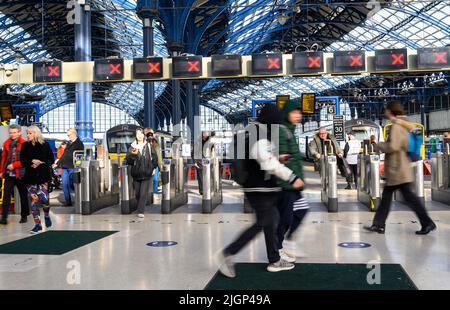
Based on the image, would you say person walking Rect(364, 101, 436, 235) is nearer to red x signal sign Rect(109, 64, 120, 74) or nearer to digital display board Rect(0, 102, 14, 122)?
red x signal sign Rect(109, 64, 120, 74)

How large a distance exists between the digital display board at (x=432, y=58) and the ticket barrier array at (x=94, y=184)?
372 inches

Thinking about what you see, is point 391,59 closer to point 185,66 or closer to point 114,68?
point 185,66

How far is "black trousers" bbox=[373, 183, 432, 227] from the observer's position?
628 cm

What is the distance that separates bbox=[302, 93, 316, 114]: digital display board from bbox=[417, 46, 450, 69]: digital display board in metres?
7.22

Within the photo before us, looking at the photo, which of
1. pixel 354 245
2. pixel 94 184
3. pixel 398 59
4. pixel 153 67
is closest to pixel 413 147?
pixel 354 245

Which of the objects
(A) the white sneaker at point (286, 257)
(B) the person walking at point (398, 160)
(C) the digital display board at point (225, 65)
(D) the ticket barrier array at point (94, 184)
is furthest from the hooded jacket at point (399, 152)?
(C) the digital display board at point (225, 65)

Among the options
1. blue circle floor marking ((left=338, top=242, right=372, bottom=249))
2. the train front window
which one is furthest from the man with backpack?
the train front window

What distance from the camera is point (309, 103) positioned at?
869 inches

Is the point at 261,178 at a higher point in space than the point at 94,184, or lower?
higher

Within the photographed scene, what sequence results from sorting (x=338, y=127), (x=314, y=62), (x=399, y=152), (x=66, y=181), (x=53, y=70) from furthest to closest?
(x=338, y=127), (x=53, y=70), (x=314, y=62), (x=66, y=181), (x=399, y=152)

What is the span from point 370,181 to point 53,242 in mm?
5720

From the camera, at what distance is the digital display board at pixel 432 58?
1458 cm

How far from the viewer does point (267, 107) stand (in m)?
4.62

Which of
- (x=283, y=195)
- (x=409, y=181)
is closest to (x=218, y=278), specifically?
(x=283, y=195)
